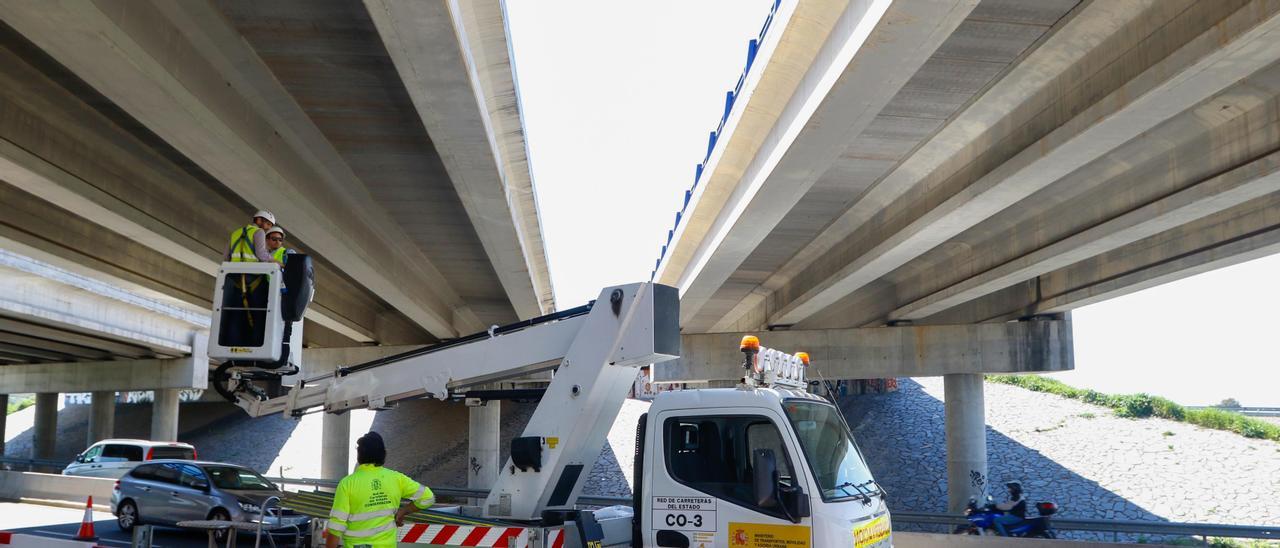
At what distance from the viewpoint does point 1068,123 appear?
11.5 meters

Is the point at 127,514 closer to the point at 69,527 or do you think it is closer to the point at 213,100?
the point at 69,527

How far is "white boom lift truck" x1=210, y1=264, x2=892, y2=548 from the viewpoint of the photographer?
6.59m

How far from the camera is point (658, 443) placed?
277 inches

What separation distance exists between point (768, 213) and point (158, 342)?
24805 mm

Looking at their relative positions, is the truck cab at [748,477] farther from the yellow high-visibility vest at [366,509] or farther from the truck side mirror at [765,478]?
the yellow high-visibility vest at [366,509]

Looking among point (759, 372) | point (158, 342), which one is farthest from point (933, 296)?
point (158, 342)

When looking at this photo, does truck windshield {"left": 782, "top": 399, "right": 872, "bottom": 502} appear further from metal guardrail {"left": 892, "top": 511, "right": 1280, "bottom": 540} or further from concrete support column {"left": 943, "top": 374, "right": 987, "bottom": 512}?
concrete support column {"left": 943, "top": 374, "right": 987, "bottom": 512}

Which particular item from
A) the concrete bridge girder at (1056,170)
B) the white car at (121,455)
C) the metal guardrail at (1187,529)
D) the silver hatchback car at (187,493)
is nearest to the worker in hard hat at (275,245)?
the concrete bridge girder at (1056,170)

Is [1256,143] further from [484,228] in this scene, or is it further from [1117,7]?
[484,228]

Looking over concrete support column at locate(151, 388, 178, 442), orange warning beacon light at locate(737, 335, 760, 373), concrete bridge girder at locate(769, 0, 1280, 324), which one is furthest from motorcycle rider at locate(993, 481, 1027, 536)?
concrete support column at locate(151, 388, 178, 442)

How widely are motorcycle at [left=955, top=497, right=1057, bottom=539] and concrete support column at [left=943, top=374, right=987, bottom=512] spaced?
1104cm

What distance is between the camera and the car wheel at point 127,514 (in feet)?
55.7

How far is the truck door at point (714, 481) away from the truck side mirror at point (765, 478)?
8 cm

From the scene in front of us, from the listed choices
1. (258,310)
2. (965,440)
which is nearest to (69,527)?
(258,310)
